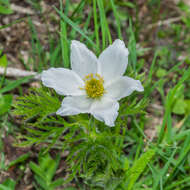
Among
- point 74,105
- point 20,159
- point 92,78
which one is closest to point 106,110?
point 74,105

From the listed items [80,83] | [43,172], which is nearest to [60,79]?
[80,83]

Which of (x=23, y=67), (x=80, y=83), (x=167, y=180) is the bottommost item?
(x=167, y=180)

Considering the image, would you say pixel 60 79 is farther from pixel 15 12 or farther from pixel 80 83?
pixel 15 12

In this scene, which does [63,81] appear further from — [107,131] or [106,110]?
[107,131]

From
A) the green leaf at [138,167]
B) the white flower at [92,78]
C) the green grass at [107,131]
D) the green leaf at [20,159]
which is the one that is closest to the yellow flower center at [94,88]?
the white flower at [92,78]

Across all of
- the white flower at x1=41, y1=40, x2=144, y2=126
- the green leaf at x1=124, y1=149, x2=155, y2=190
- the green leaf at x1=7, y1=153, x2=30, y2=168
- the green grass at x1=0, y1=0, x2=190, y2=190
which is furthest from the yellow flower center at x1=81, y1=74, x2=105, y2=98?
the green leaf at x1=7, y1=153, x2=30, y2=168
